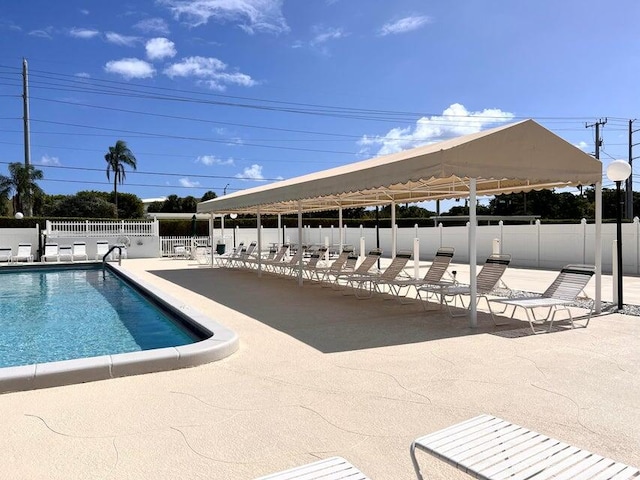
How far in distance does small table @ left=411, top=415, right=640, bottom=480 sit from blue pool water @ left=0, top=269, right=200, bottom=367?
4.75 metres

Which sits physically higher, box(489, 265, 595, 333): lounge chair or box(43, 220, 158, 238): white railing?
box(43, 220, 158, 238): white railing

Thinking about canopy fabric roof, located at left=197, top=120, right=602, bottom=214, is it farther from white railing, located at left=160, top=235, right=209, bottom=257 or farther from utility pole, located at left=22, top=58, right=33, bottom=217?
utility pole, located at left=22, top=58, right=33, bottom=217

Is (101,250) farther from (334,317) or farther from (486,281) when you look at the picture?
(486,281)

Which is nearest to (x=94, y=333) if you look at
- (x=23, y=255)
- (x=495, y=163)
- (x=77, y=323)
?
(x=77, y=323)

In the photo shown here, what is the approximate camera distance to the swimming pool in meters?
4.39

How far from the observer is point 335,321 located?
7.08 metres

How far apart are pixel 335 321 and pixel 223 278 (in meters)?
7.20

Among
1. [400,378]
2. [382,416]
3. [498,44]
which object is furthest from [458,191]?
[382,416]

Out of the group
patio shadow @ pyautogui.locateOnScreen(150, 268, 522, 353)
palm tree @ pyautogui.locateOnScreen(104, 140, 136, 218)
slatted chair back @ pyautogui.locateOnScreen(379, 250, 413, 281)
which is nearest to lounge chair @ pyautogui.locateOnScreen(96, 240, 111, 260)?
patio shadow @ pyautogui.locateOnScreen(150, 268, 522, 353)

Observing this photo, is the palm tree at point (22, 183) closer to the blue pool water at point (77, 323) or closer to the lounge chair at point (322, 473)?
the blue pool water at point (77, 323)

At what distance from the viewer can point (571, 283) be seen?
714 cm

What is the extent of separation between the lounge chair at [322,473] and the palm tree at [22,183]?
108 ft

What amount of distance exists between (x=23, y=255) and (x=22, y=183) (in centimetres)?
1195

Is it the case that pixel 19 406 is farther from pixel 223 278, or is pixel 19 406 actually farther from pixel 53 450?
pixel 223 278
